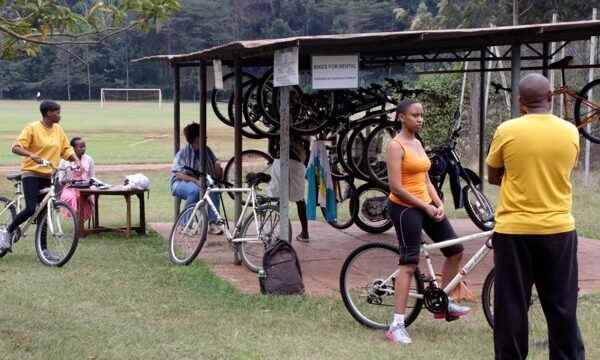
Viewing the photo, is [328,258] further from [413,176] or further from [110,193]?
[413,176]

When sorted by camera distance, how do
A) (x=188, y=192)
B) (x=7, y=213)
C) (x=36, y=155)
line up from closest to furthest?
1. (x=36, y=155)
2. (x=7, y=213)
3. (x=188, y=192)

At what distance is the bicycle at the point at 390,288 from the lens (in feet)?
20.5

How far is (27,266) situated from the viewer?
949 cm

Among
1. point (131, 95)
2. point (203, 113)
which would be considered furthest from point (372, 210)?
point (131, 95)

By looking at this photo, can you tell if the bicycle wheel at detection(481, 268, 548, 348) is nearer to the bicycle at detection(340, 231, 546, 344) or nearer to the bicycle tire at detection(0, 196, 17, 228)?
the bicycle at detection(340, 231, 546, 344)

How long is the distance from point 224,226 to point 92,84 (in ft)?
233

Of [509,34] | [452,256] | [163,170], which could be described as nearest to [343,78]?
[509,34]

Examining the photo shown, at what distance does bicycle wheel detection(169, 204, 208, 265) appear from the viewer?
9.35m

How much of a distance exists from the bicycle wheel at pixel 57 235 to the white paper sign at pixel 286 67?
260 centimetres

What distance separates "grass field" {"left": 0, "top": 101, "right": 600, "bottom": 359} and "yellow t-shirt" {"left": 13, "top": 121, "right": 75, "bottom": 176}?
1.02 metres

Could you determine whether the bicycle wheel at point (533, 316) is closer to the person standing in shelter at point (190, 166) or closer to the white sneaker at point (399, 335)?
the white sneaker at point (399, 335)

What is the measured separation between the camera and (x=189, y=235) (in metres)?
9.57

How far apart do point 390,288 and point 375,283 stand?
0.38ft

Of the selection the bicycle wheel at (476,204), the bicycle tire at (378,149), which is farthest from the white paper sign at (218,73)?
the bicycle wheel at (476,204)
